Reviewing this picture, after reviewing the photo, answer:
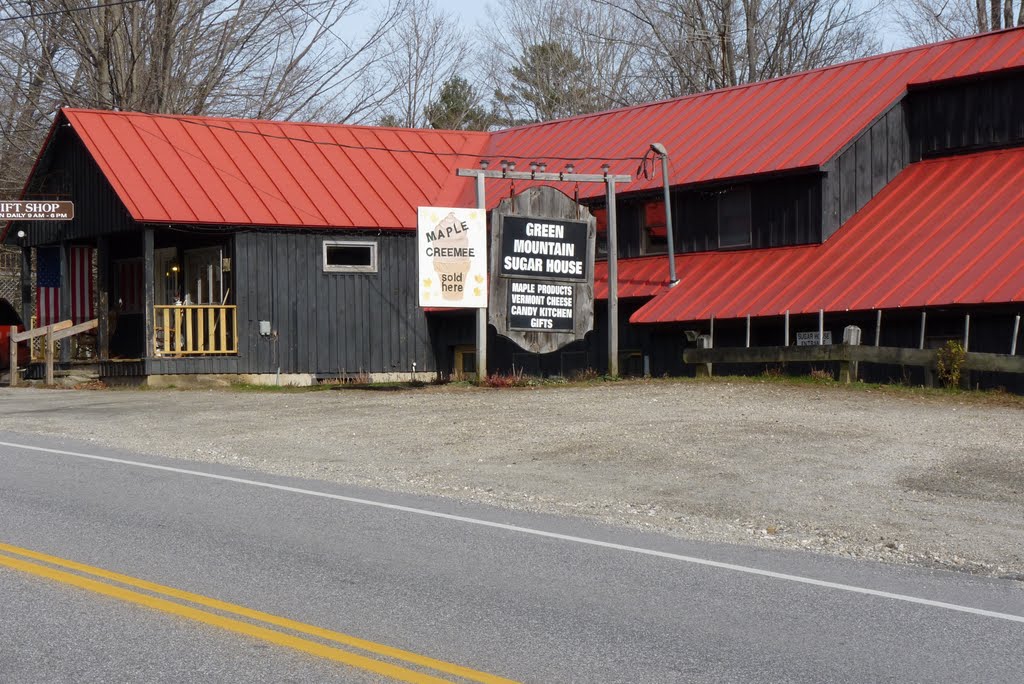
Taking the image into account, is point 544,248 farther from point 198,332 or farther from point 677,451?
point 677,451

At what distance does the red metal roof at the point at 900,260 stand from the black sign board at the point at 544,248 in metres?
2.85

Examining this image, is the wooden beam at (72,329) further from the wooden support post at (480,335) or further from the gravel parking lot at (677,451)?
the wooden support post at (480,335)

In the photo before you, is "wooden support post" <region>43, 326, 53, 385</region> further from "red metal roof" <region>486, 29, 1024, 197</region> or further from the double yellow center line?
the double yellow center line

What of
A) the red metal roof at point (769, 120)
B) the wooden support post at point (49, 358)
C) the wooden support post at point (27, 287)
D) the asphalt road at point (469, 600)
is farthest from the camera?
the wooden support post at point (27, 287)

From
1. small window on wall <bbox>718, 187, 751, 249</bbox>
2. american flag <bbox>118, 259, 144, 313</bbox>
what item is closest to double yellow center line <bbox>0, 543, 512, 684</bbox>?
small window on wall <bbox>718, 187, 751, 249</bbox>

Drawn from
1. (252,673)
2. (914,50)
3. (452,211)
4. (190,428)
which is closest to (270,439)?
(190,428)

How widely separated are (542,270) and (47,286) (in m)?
15.8

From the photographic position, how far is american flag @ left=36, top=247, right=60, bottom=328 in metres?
33.3

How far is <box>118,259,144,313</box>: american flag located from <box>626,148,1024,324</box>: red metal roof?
44.1 feet

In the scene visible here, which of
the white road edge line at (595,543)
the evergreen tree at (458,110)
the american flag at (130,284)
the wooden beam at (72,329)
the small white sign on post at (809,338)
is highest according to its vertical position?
the evergreen tree at (458,110)

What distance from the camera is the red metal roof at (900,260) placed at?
22.3 m

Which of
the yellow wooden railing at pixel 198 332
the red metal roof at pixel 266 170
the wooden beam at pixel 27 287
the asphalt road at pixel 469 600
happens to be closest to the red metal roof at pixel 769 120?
the red metal roof at pixel 266 170

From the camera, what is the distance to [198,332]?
28453mm

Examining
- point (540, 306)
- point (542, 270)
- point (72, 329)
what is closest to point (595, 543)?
point (540, 306)
